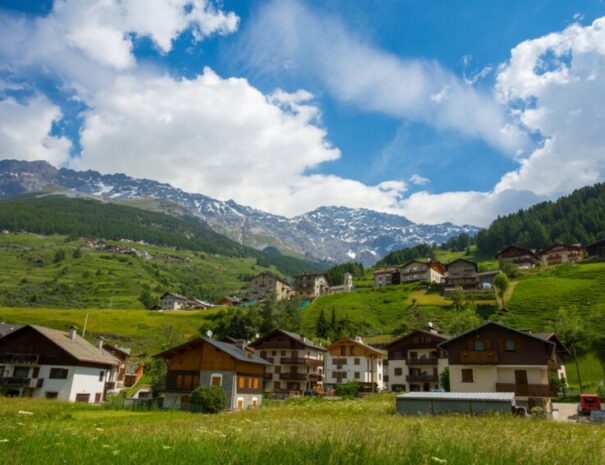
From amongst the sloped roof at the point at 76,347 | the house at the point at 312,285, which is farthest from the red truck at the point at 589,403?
the house at the point at 312,285

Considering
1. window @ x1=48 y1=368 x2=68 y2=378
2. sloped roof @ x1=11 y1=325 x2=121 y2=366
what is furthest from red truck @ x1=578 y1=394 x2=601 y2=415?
window @ x1=48 y1=368 x2=68 y2=378

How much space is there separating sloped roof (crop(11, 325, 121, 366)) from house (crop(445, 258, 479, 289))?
10486cm

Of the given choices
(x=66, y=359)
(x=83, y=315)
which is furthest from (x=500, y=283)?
(x=83, y=315)

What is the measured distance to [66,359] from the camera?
5662cm

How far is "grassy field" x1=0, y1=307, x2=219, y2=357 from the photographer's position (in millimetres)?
107688

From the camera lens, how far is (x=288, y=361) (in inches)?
3167

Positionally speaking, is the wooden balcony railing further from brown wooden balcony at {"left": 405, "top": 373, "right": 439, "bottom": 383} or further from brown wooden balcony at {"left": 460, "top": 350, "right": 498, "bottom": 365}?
brown wooden balcony at {"left": 460, "top": 350, "right": 498, "bottom": 365}

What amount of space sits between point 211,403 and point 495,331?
1177 inches

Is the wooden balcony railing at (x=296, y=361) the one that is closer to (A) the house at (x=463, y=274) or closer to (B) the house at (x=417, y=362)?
(B) the house at (x=417, y=362)

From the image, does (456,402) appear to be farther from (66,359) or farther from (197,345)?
(66,359)

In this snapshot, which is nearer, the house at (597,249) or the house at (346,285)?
the house at (597,249)

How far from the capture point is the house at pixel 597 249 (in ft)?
467

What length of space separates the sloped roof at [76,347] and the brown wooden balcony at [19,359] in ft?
9.35

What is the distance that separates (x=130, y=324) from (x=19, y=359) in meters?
65.9
